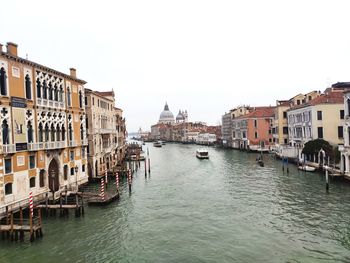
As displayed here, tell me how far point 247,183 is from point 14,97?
21.2 metres

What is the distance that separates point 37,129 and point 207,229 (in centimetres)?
1292

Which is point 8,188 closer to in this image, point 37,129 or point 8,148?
point 8,148

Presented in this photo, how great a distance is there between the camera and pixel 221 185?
30.7 m

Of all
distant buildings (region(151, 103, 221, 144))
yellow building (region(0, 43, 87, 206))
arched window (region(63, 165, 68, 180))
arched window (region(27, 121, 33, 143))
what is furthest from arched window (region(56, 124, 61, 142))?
distant buildings (region(151, 103, 221, 144))

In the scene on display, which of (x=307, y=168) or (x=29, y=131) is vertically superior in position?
(x=29, y=131)

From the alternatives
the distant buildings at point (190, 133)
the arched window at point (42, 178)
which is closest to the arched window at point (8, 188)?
the arched window at point (42, 178)

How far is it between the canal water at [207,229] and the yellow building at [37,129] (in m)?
3.56

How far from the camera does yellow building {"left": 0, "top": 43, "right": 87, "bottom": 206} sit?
1891 cm

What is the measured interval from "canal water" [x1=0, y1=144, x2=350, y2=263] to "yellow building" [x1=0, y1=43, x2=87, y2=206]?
3.56 meters

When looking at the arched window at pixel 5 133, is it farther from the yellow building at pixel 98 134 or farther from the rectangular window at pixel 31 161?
the yellow building at pixel 98 134

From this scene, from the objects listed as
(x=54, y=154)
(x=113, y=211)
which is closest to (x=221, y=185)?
(x=113, y=211)

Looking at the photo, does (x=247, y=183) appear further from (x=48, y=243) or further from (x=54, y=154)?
(x=48, y=243)

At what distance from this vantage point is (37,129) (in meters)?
21.9

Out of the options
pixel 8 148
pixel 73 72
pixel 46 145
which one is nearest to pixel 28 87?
pixel 46 145
